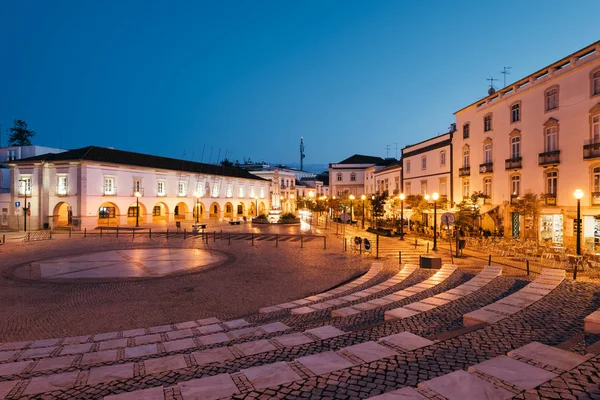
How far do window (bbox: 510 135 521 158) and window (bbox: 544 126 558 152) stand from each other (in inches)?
98.6

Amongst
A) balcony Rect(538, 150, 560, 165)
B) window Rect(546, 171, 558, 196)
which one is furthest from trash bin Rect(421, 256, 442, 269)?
balcony Rect(538, 150, 560, 165)

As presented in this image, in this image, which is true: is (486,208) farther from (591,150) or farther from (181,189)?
(181,189)

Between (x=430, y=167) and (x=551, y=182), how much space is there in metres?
14.5

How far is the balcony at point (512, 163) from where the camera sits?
2622cm

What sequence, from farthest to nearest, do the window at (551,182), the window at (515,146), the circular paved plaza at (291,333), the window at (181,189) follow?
the window at (181,189) → the window at (515,146) → the window at (551,182) → the circular paved plaza at (291,333)

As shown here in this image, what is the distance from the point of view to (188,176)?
5659 centimetres

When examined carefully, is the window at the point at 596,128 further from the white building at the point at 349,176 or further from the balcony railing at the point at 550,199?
Answer: the white building at the point at 349,176

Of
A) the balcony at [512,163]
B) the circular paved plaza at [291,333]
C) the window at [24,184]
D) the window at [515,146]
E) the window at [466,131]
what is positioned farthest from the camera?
the window at [24,184]

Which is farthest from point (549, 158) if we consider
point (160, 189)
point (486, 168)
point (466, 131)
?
point (160, 189)

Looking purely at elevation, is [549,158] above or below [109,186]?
above

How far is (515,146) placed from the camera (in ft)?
88.1

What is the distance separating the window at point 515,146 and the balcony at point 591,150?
17.9ft

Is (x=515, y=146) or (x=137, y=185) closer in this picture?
(x=515, y=146)

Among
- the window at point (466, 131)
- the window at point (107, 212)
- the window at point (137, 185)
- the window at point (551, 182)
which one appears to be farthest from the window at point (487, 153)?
the window at point (107, 212)
